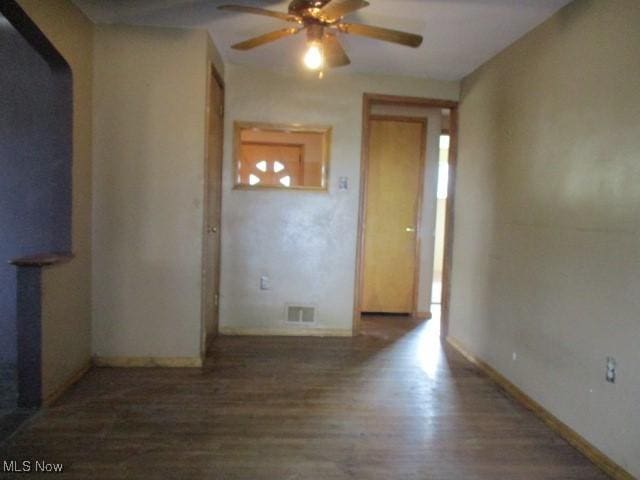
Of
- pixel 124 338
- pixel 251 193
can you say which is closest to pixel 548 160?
pixel 251 193

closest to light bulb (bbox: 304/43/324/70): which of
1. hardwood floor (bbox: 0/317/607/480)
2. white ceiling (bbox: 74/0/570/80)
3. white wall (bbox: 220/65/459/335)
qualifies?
white ceiling (bbox: 74/0/570/80)

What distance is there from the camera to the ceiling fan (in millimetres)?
2195

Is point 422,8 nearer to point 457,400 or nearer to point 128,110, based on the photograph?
point 128,110

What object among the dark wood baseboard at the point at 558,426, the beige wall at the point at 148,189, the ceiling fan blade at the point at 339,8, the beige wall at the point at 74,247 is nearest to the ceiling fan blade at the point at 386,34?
the ceiling fan blade at the point at 339,8

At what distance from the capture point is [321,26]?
7.91 feet

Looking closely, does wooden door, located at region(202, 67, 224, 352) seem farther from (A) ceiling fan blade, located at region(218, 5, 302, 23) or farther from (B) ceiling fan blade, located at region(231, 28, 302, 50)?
(A) ceiling fan blade, located at region(218, 5, 302, 23)

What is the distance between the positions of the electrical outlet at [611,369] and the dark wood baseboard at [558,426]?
36 centimetres

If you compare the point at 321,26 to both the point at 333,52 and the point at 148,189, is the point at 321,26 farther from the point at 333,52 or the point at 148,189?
the point at 148,189

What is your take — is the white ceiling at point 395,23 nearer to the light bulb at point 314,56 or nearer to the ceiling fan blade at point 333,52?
the ceiling fan blade at point 333,52

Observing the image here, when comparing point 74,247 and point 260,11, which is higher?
point 260,11

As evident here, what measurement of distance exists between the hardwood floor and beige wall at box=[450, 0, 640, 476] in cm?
30

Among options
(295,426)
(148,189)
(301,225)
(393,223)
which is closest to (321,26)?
(148,189)

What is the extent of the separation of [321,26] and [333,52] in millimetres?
239

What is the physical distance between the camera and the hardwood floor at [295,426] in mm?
2074
